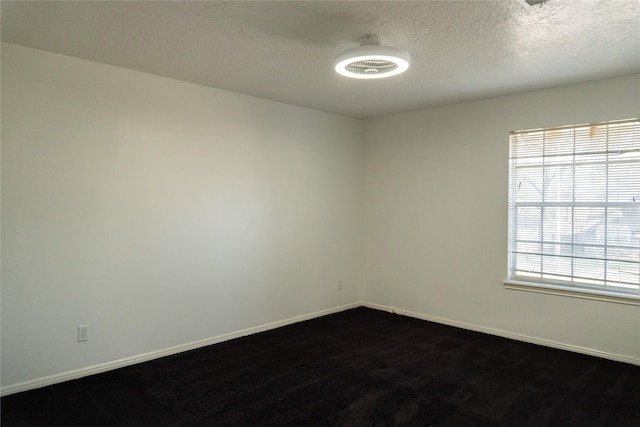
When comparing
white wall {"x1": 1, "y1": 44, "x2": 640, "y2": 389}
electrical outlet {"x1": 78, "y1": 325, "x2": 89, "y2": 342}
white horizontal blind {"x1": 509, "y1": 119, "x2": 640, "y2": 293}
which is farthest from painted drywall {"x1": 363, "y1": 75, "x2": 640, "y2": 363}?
electrical outlet {"x1": 78, "y1": 325, "x2": 89, "y2": 342}

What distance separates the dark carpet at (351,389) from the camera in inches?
104

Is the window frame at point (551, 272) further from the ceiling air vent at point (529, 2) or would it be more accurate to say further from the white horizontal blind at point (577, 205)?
the ceiling air vent at point (529, 2)

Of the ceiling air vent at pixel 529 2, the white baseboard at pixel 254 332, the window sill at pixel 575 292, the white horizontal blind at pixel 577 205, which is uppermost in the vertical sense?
the ceiling air vent at pixel 529 2

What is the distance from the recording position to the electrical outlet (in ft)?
10.6

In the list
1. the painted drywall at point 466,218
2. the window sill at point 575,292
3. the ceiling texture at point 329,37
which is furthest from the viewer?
the painted drywall at point 466,218

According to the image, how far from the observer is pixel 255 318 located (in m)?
4.39

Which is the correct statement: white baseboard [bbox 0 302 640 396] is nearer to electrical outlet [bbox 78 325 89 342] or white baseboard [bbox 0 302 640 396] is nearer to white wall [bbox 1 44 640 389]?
white wall [bbox 1 44 640 389]

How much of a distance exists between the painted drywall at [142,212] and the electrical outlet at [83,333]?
43 mm

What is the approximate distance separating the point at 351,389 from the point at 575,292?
2.30 meters

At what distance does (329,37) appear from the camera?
2.79m

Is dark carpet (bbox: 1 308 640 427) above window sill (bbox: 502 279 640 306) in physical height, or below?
below

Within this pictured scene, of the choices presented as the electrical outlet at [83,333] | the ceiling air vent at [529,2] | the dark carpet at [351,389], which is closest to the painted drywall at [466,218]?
the dark carpet at [351,389]

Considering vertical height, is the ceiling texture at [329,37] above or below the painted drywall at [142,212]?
above

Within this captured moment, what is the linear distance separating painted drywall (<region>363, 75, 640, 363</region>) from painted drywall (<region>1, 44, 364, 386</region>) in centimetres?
84
